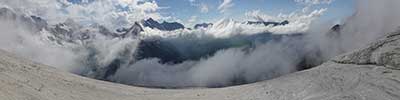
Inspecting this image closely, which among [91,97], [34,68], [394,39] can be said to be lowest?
[91,97]

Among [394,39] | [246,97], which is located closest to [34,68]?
[246,97]

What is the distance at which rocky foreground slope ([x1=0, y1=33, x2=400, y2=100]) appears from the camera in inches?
2584

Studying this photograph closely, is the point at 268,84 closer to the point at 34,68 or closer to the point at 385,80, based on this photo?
the point at 385,80

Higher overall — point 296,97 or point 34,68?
point 34,68

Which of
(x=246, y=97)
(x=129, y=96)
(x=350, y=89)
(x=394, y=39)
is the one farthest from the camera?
(x=394, y=39)

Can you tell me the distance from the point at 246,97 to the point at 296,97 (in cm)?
995

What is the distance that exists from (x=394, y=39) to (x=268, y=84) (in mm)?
26680

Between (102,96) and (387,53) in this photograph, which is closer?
(102,96)

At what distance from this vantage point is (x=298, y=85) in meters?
83.5

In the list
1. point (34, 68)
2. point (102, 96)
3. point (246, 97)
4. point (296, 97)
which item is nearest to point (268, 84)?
point (246, 97)

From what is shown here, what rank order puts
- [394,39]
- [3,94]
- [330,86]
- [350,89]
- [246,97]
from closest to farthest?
[3,94]
[350,89]
[330,86]
[246,97]
[394,39]

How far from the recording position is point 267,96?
7831cm

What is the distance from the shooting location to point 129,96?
86.3 metres

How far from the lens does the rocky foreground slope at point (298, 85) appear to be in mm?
65625
